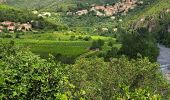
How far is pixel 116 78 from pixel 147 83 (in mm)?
4956

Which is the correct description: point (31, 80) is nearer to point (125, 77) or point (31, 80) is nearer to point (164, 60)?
point (125, 77)

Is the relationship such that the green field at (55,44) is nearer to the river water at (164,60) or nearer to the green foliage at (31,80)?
the river water at (164,60)

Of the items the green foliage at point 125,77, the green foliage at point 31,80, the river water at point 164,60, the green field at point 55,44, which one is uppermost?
the green foliage at point 31,80

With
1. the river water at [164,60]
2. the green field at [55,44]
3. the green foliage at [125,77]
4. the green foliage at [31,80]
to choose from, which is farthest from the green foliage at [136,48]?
the green foliage at [31,80]

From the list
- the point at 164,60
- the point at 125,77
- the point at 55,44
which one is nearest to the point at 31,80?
the point at 125,77

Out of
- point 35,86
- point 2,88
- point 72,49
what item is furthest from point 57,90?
point 72,49

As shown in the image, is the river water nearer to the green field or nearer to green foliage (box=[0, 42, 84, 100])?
the green field

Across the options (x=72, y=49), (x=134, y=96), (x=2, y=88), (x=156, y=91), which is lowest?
(x=72, y=49)

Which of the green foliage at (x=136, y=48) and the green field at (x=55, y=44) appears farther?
the green field at (x=55, y=44)

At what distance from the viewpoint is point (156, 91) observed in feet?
185

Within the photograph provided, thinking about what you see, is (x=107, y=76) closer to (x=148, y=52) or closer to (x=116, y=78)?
(x=116, y=78)

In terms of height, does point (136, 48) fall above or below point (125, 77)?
below

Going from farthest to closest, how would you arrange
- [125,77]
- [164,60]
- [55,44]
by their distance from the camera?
[55,44], [164,60], [125,77]

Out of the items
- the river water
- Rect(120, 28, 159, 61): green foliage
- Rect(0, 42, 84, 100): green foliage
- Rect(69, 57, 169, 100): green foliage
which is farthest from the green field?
Rect(0, 42, 84, 100): green foliage
